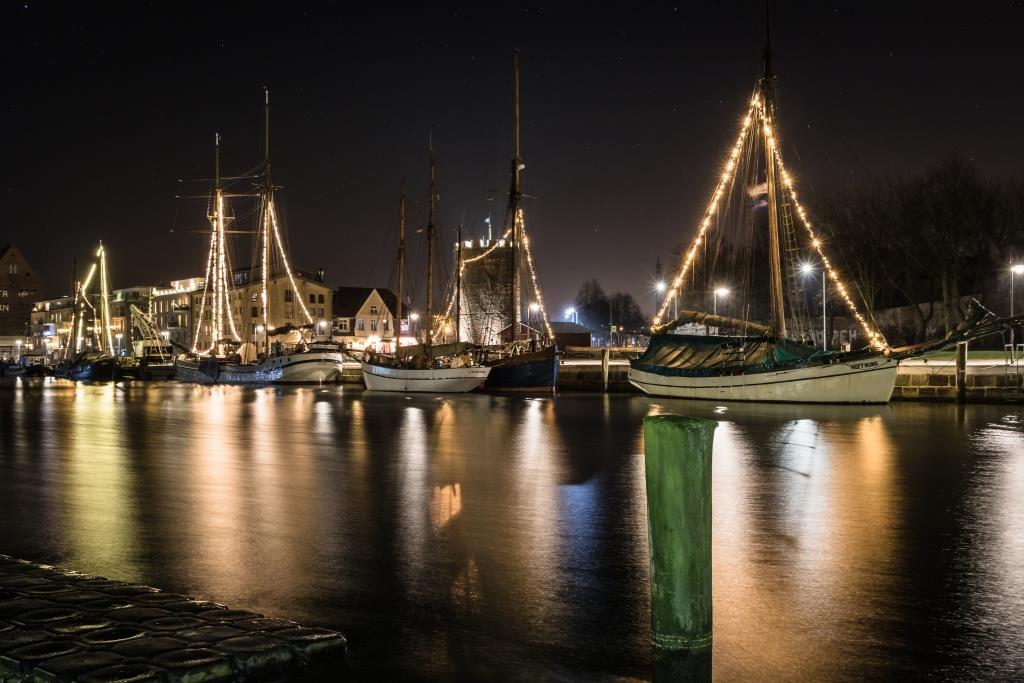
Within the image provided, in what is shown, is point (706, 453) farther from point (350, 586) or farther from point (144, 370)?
point (144, 370)

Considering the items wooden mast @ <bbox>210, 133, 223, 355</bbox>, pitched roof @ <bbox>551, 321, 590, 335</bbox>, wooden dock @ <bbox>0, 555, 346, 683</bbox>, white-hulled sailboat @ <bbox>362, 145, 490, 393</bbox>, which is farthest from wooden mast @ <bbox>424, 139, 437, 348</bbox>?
wooden dock @ <bbox>0, 555, 346, 683</bbox>

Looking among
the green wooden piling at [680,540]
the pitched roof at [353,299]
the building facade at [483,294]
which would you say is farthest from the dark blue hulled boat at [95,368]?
the green wooden piling at [680,540]

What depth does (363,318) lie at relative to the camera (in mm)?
122125

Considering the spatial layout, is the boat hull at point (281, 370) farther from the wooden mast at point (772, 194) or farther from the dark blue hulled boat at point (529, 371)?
the wooden mast at point (772, 194)

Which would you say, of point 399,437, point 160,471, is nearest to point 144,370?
point 399,437

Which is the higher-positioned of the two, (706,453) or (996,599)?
(706,453)

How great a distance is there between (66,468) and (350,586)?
38.5 feet

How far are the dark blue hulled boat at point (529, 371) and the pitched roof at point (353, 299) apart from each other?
6588 centimetres

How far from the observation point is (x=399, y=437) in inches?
992

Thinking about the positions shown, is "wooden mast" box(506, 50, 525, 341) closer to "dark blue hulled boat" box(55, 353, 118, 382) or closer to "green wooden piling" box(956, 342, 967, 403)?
"green wooden piling" box(956, 342, 967, 403)

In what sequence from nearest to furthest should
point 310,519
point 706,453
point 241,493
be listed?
1. point 706,453
2. point 310,519
3. point 241,493

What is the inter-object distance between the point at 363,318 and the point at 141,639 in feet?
385

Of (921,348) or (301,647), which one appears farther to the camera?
(921,348)

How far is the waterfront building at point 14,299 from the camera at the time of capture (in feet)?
578
